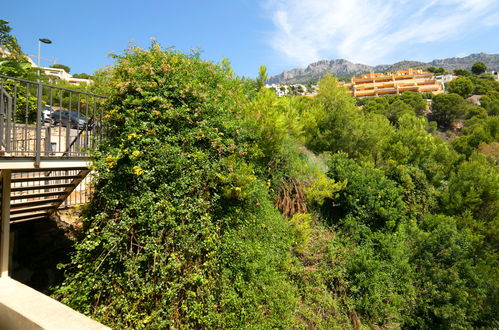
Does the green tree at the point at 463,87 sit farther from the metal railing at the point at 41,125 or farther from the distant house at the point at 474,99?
the metal railing at the point at 41,125

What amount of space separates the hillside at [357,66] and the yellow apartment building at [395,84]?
45.3 metres

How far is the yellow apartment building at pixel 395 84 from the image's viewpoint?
6112cm

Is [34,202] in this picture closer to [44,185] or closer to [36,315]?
[44,185]

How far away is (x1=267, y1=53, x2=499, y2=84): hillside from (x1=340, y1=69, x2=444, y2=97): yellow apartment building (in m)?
45.3

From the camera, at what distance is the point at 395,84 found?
65938mm

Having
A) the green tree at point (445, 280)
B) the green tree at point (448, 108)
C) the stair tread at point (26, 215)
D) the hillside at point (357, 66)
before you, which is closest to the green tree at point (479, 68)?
the green tree at point (448, 108)

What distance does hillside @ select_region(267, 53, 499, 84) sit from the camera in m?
125

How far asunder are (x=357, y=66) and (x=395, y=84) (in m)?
113

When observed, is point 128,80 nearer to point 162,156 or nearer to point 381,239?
point 162,156

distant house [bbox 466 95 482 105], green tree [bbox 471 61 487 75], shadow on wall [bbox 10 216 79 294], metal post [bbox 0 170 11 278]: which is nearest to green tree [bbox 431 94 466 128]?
distant house [bbox 466 95 482 105]

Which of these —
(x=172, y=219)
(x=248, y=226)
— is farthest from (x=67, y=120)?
(x=248, y=226)

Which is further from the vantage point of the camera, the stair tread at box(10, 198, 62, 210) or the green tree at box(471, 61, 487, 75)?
the green tree at box(471, 61, 487, 75)

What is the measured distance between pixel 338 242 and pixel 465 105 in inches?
1590

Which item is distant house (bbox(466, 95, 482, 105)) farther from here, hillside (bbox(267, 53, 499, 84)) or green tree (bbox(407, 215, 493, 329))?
hillside (bbox(267, 53, 499, 84))
